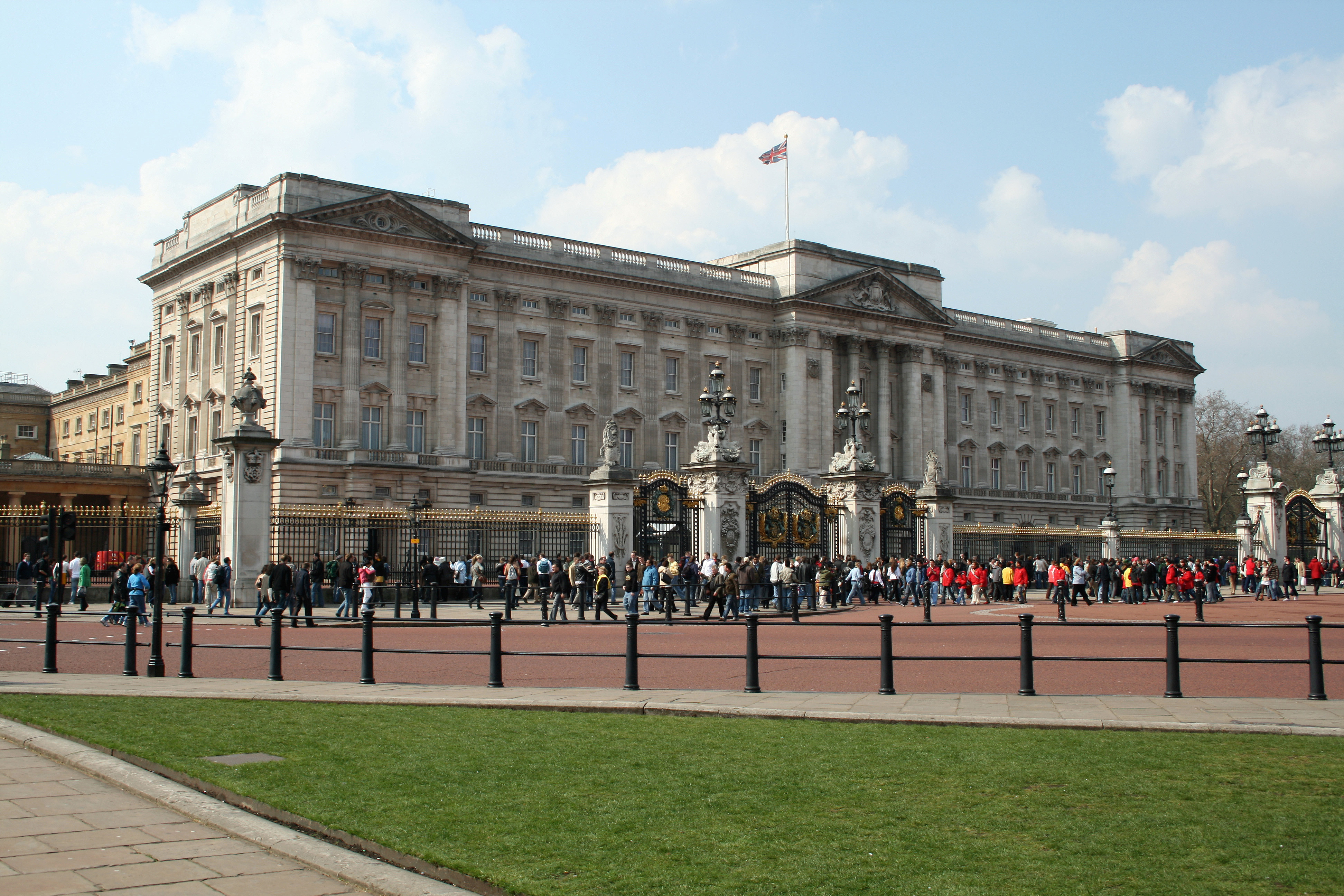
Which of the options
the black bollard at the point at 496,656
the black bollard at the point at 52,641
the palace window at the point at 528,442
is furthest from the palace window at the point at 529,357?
the black bollard at the point at 496,656

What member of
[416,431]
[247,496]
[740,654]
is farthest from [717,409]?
[416,431]

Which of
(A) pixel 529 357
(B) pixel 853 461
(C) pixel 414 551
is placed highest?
(A) pixel 529 357

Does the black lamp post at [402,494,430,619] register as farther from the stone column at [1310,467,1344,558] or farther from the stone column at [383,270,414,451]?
the stone column at [1310,467,1344,558]

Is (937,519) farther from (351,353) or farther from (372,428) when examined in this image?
(351,353)

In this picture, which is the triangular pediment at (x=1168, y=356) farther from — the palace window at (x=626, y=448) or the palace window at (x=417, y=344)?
the palace window at (x=417, y=344)

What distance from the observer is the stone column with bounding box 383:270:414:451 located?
59.3 metres

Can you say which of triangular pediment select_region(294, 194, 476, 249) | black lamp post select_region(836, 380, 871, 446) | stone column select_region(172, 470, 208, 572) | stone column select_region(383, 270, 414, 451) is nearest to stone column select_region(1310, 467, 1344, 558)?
black lamp post select_region(836, 380, 871, 446)

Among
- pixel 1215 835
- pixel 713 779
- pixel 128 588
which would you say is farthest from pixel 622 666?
Result: pixel 128 588

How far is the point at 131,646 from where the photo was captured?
15914 mm

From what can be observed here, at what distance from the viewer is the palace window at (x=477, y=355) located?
2518 inches

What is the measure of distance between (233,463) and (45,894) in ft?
78.4

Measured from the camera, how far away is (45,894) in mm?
6246

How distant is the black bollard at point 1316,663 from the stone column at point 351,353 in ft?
162

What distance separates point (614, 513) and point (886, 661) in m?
19.1
